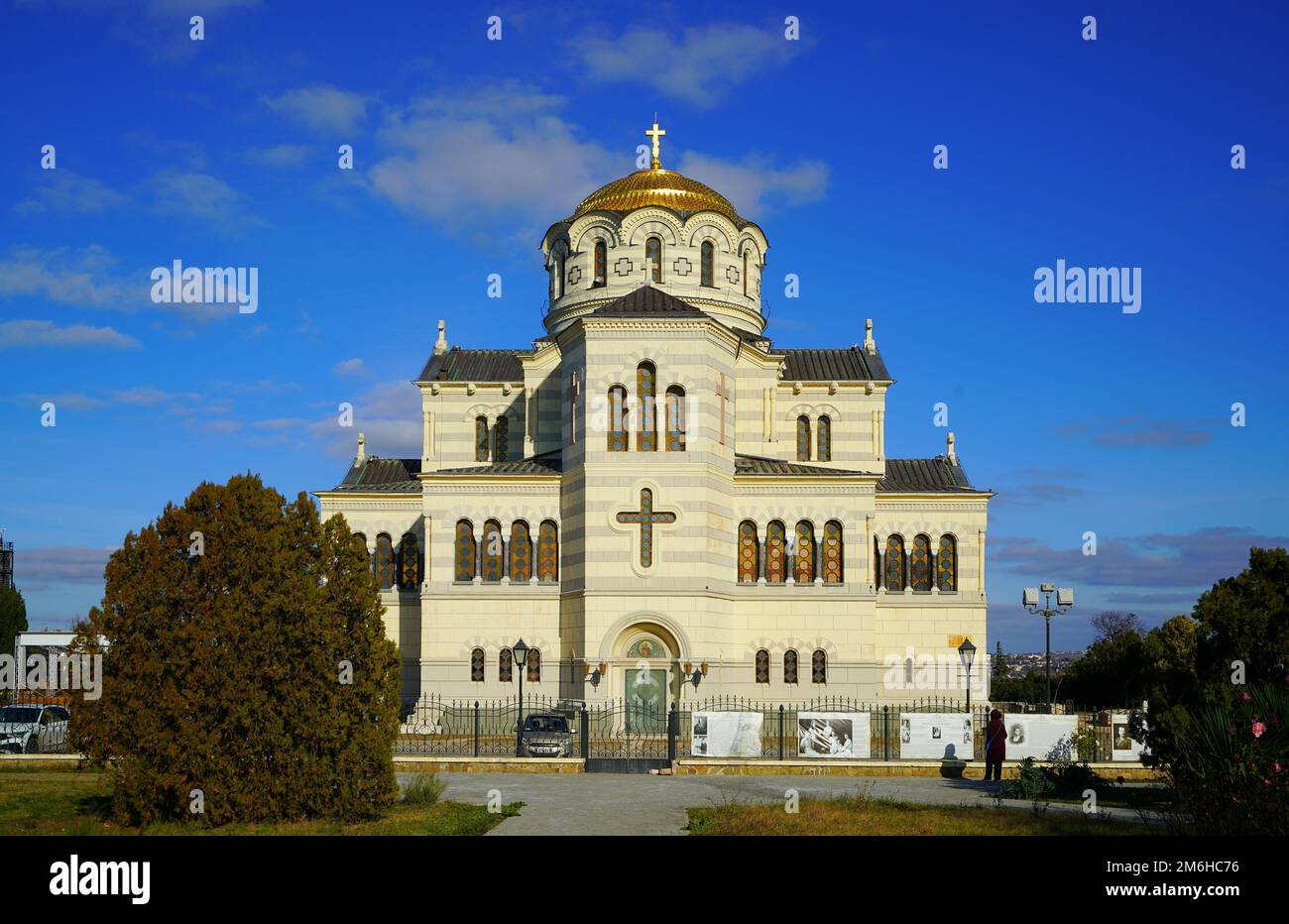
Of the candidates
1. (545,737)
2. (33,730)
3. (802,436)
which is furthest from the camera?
(802,436)

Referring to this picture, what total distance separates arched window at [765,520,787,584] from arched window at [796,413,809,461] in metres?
5.86

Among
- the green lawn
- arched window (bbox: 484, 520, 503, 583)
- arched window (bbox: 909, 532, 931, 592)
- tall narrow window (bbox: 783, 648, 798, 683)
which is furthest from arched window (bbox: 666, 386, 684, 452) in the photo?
the green lawn

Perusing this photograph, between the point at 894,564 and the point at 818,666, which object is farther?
the point at 894,564

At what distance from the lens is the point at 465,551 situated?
38.9 m

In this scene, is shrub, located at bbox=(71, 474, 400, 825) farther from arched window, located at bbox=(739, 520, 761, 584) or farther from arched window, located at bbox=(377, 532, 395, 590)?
arched window, located at bbox=(377, 532, 395, 590)

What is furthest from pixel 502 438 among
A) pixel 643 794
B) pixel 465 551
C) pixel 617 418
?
pixel 643 794

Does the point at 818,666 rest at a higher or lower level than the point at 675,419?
lower

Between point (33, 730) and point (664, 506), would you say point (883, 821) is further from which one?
point (33, 730)

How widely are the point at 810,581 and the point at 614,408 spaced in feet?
26.9

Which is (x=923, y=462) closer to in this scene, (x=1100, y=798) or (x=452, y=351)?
(x=452, y=351)

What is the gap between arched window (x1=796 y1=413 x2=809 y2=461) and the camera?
4416 centimetres

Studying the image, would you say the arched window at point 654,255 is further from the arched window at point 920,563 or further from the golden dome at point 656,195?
the arched window at point 920,563

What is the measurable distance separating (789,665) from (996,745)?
14266 mm
